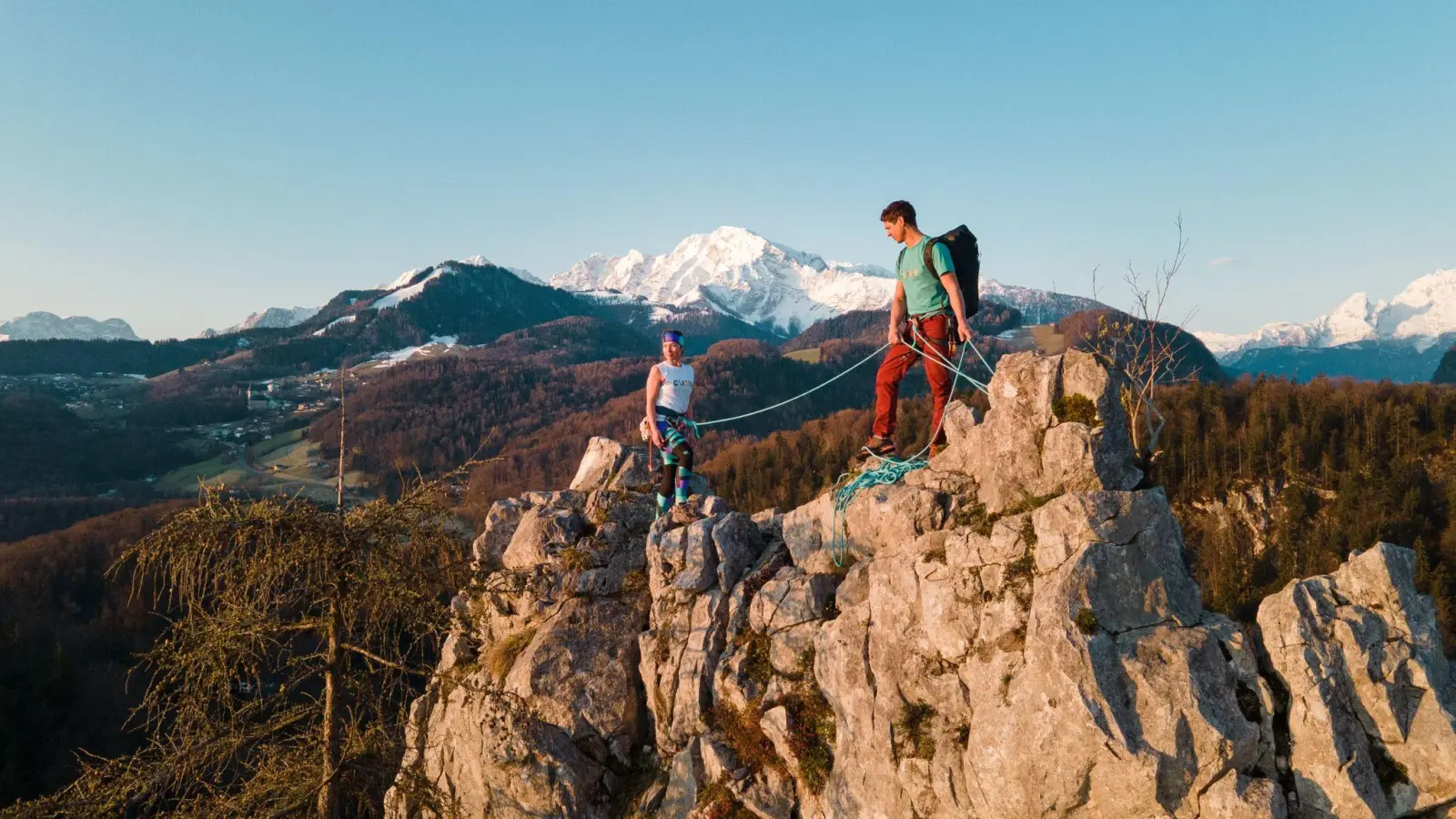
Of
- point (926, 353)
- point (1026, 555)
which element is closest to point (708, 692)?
point (1026, 555)

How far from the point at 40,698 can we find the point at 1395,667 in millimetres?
113006

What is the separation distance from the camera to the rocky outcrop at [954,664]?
380 inches

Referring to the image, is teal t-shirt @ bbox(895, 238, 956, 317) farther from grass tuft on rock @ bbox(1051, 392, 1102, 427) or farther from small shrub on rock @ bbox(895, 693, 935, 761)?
small shrub on rock @ bbox(895, 693, 935, 761)

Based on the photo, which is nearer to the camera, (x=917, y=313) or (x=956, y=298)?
(x=956, y=298)

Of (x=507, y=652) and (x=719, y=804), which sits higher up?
(x=507, y=652)

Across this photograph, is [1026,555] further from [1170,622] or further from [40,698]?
[40,698]

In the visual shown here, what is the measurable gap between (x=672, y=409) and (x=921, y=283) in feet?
20.2

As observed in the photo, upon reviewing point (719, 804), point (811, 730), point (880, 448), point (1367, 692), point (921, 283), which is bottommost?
point (719, 804)

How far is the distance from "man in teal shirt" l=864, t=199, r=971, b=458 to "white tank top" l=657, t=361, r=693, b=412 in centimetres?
446

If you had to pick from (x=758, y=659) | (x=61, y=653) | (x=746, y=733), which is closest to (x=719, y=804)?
(x=746, y=733)

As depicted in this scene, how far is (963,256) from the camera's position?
42.8 feet

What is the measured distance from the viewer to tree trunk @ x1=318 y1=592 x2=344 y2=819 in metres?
9.23

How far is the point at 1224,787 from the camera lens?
30.9ft

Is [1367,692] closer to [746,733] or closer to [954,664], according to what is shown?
[954,664]
